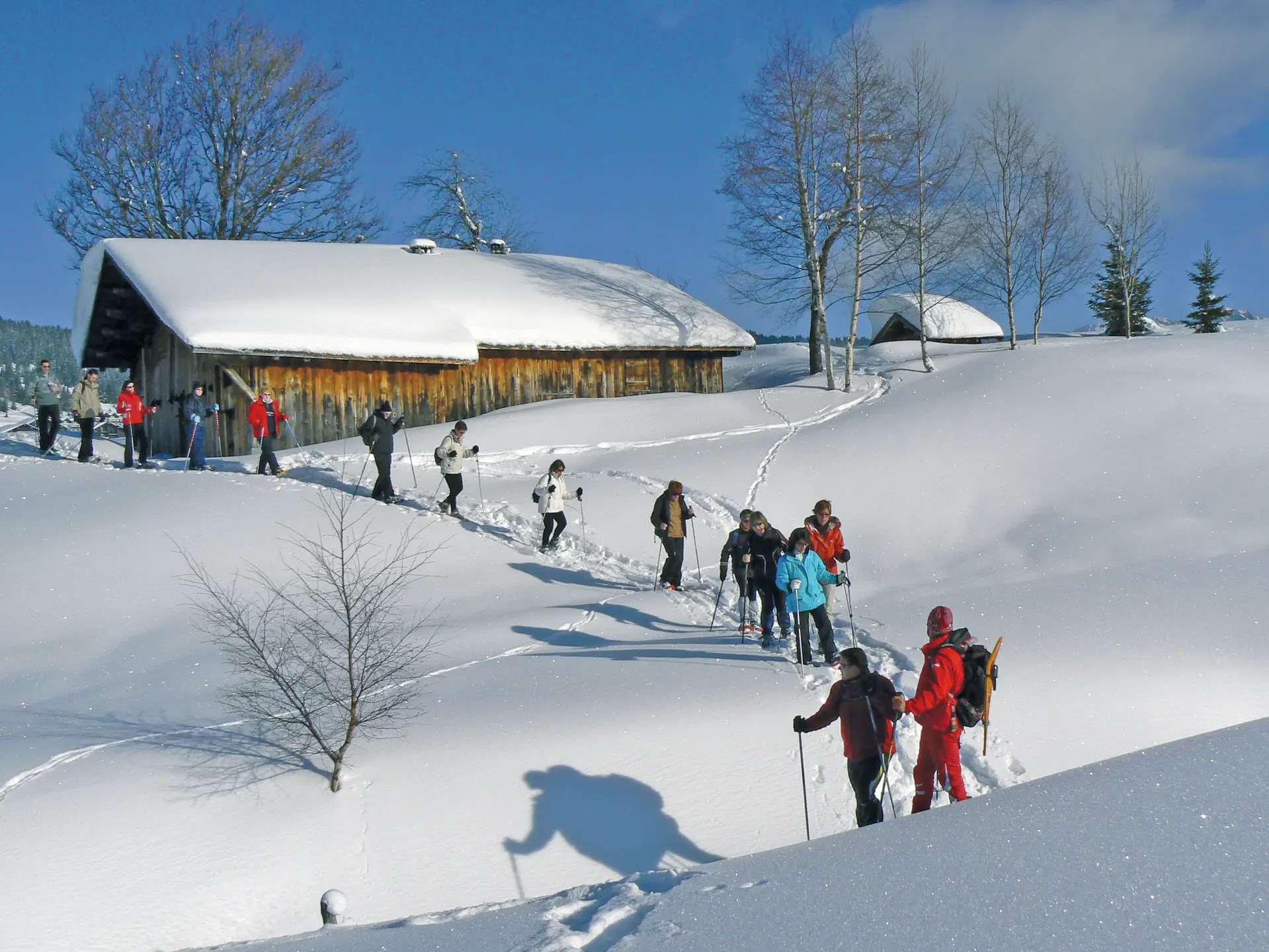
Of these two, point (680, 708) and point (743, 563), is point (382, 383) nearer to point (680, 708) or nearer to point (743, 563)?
point (743, 563)

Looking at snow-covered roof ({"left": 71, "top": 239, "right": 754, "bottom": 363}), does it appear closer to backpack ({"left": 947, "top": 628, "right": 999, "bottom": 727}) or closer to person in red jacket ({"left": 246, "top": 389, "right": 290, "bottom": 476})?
person in red jacket ({"left": 246, "top": 389, "right": 290, "bottom": 476})

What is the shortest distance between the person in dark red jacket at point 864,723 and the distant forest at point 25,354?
346ft

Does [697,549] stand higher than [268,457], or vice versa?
[268,457]

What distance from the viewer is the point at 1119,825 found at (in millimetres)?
4109

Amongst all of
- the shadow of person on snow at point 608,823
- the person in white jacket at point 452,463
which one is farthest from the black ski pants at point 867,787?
the person in white jacket at point 452,463

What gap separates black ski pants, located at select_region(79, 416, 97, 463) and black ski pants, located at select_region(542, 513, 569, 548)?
8801 millimetres

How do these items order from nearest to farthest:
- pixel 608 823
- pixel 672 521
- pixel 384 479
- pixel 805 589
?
pixel 608 823, pixel 805 589, pixel 672 521, pixel 384 479

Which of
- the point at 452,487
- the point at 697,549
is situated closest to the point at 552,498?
the point at 452,487

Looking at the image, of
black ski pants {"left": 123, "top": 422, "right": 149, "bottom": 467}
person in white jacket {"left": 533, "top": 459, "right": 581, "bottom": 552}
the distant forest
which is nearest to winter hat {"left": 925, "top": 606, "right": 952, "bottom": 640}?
person in white jacket {"left": 533, "top": 459, "right": 581, "bottom": 552}

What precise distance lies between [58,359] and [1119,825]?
154 metres

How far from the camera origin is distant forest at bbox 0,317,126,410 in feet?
344

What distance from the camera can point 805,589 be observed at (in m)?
8.83

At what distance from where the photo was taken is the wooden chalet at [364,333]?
19.2 meters

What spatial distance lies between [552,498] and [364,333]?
26.2 ft
